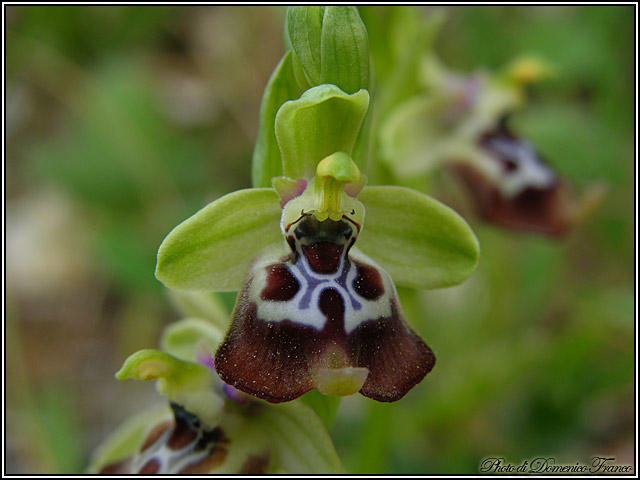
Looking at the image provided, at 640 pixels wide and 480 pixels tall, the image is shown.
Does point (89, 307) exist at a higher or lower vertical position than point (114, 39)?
lower

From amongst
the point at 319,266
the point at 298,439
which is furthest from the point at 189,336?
the point at 319,266

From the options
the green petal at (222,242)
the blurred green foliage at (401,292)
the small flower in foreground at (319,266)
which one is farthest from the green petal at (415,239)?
the blurred green foliage at (401,292)

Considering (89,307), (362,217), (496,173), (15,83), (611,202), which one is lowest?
(89,307)

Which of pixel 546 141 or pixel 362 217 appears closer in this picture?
pixel 362 217

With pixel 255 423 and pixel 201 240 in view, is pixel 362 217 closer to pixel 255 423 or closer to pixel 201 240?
pixel 201 240

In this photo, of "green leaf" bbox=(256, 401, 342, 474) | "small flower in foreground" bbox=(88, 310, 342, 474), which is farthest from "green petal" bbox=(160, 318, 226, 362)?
"green leaf" bbox=(256, 401, 342, 474)

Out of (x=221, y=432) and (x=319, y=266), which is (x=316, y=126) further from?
(x=221, y=432)

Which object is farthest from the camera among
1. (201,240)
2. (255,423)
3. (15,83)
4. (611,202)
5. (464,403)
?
(15,83)

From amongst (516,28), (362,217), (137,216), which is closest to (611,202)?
(516,28)
